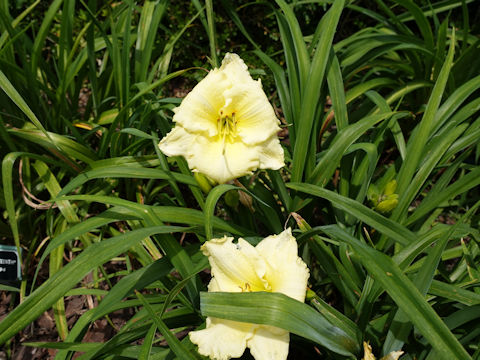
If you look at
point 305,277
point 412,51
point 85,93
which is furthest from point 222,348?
point 85,93

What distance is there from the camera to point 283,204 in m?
1.32

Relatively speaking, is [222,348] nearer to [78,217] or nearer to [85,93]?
[78,217]

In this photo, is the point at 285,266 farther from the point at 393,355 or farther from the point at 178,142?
the point at 178,142

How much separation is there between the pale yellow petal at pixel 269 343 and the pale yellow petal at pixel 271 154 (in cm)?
37

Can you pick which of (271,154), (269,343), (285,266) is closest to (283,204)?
(271,154)

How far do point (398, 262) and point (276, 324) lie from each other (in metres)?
0.38

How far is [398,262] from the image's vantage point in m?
1.02

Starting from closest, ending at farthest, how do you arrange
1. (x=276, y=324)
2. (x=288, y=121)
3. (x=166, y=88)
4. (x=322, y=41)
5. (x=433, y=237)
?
(x=276, y=324) → (x=433, y=237) → (x=322, y=41) → (x=288, y=121) → (x=166, y=88)

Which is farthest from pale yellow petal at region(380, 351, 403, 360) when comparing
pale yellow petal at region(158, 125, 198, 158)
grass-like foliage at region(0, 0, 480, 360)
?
pale yellow petal at region(158, 125, 198, 158)

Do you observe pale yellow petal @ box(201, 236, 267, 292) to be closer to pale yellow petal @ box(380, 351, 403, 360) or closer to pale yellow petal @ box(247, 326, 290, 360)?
pale yellow petal @ box(247, 326, 290, 360)

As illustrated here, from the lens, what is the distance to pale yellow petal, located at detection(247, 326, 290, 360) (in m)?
0.85

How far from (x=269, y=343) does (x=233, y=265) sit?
0.17m

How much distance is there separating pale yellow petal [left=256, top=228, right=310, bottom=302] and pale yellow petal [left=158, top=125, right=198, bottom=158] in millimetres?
298

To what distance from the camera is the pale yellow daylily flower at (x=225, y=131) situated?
3.31ft
